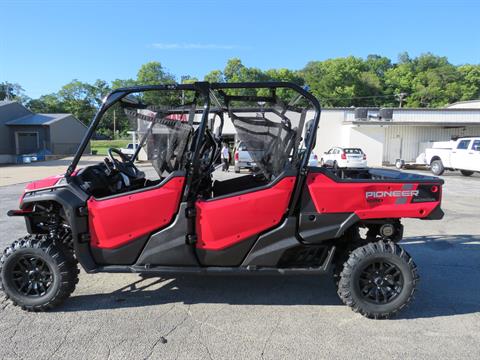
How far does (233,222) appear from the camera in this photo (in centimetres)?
377

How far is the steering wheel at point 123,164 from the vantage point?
466 cm

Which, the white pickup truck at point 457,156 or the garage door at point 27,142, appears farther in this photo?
the garage door at point 27,142

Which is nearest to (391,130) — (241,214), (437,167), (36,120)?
(437,167)

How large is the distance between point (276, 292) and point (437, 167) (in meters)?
19.3

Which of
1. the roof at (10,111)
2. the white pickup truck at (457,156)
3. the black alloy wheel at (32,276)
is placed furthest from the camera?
the roof at (10,111)

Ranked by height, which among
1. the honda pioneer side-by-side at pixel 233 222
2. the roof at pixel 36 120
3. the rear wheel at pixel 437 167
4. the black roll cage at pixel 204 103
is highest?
the roof at pixel 36 120

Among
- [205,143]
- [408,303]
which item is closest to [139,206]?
[205,143]

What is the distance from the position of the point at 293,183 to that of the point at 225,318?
137cm

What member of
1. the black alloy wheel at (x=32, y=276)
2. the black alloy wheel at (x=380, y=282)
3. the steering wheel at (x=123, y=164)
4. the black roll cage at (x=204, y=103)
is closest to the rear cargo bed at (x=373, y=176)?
the black roll cage at (x=204, y=103)

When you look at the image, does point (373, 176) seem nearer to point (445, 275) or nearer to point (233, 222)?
point (445, 275)

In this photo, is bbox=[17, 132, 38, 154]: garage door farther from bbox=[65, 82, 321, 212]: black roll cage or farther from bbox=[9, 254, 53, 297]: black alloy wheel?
bbox=[65, 82, 321, 212]: black roll cage

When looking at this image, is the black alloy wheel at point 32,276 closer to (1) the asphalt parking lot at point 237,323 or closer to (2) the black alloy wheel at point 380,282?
(1) the asphalt parking lot at point 237,323

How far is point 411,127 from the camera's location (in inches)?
1171

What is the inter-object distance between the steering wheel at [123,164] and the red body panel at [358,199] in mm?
2175
